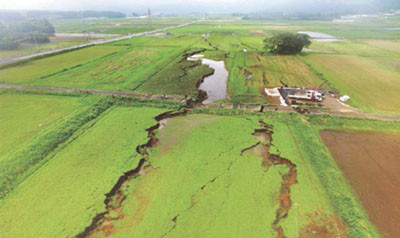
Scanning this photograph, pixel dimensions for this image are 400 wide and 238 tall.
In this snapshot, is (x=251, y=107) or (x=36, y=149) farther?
(x=251, y=107)

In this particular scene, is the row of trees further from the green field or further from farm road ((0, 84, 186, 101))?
farm road ((0, 84, 186, 101))

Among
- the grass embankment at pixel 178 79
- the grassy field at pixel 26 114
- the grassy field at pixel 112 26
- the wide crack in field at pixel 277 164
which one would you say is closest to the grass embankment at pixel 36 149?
the grassy field at pixel 26 114

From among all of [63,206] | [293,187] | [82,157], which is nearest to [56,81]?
[82,157]

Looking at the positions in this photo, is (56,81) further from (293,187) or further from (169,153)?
(293,187)

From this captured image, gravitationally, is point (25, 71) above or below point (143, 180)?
above

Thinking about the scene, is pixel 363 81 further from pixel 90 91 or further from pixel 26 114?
pixel 26 114


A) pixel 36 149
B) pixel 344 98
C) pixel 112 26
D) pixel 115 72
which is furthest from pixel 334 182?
pixel 112 26

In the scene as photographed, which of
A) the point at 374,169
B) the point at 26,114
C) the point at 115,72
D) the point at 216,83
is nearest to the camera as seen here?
the point at 374,169

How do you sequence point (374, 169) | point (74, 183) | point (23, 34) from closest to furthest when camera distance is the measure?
point (74, 183), point (374, 169), point (23, 34)
